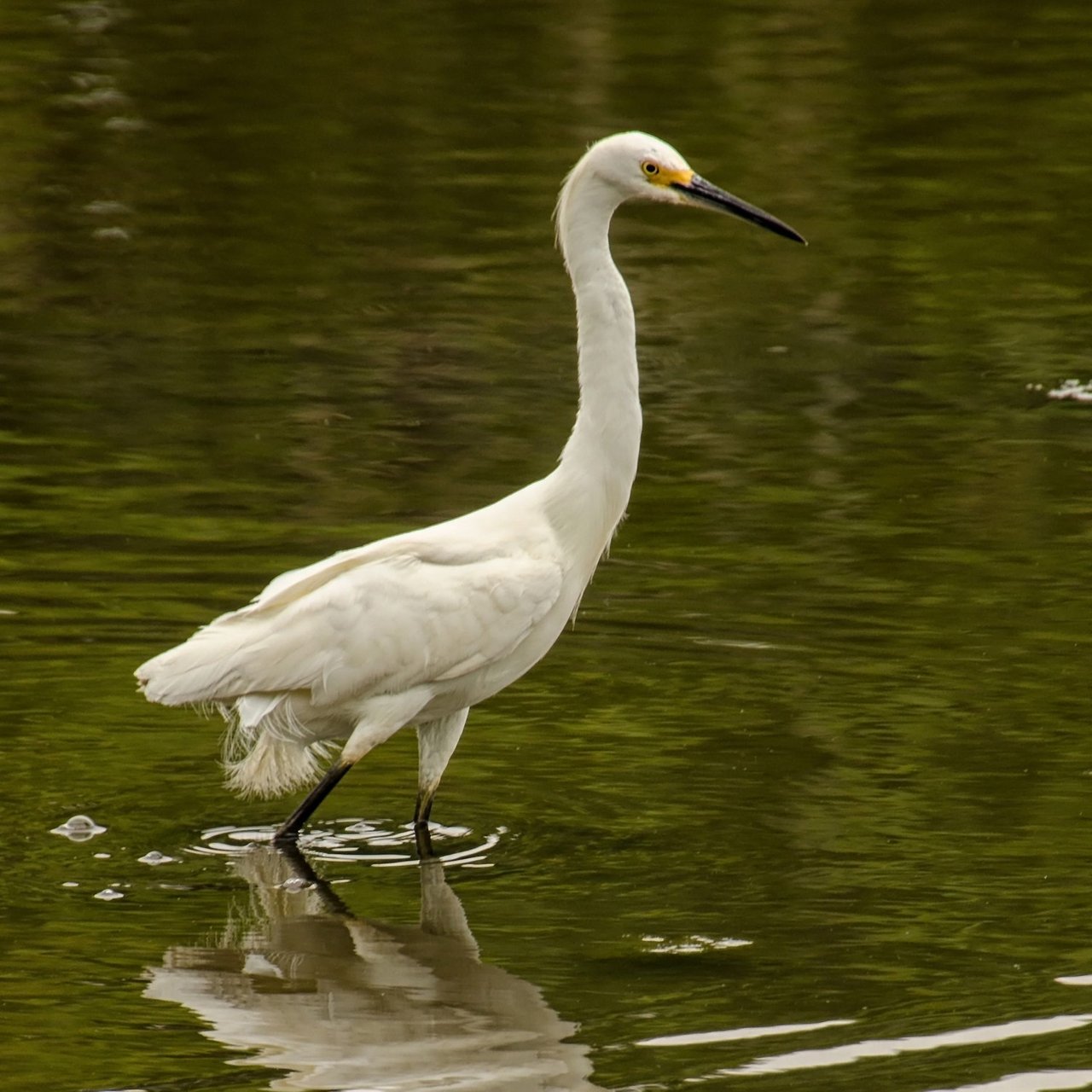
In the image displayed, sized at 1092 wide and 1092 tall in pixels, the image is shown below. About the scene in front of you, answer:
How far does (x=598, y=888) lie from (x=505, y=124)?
1229 cm

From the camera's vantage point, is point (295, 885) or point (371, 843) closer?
point (295, 885)

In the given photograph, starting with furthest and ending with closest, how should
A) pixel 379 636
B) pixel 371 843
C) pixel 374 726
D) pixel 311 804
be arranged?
pixel 371 843 < pixel 311 804 < pixel 374 726 < pixel 379 636

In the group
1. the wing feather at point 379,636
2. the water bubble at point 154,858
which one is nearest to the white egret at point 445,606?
the wing feather at point 379,636

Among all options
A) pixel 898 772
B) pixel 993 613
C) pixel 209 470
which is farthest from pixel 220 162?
pixel 898 772

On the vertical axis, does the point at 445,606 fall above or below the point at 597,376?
below

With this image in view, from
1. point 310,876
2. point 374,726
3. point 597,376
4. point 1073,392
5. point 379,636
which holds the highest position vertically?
point 597,376

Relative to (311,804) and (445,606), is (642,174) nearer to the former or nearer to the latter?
(445,606)

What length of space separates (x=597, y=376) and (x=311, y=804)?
1.45 metres

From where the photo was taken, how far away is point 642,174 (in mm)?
7633

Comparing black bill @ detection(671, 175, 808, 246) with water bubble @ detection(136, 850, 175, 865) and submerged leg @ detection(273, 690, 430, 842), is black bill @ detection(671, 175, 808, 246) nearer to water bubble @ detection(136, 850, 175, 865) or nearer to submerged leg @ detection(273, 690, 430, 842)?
submerged leg @ detection(273, 690, 430, 842)

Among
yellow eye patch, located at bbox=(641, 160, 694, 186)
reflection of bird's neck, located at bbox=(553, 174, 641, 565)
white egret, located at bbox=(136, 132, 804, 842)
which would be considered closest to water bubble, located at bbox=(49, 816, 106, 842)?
white egret, located at bbox=(136, 132, 804, 842)

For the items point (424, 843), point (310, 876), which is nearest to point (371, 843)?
point (424, 843)

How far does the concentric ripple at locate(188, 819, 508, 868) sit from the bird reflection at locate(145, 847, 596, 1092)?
12cm

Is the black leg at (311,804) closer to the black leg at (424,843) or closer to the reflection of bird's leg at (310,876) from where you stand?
the reflection of bird's leg at (310,876)
